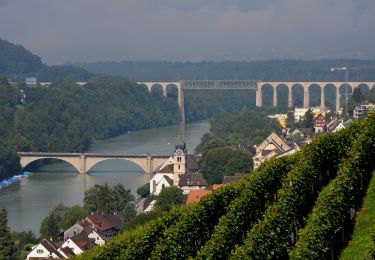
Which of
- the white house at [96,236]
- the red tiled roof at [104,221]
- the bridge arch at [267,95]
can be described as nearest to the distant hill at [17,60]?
the bridge arch at [267,95]

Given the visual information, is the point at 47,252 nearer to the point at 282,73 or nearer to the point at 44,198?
the point at 44,198

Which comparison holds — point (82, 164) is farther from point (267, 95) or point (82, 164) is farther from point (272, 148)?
point (267, 95)

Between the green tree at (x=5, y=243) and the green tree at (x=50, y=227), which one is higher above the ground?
the green tree at (x=5, y=243)

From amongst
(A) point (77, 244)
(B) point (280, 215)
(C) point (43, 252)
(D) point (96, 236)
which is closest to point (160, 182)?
(D) point (96, 236)

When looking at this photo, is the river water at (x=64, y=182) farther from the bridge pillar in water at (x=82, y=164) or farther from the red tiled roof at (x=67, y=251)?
the red tiled roof at (x=67, y=251)

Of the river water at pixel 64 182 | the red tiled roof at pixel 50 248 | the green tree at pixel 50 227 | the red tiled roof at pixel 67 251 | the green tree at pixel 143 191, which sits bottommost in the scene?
the river water at pixel 64 182

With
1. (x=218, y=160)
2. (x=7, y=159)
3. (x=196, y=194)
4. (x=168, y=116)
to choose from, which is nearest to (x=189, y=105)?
(x=168, y=116)

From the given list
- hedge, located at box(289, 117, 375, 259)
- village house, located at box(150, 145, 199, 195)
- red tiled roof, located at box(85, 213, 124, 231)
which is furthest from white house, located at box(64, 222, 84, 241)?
hedge, located at box(289, 117, 375, 259)
